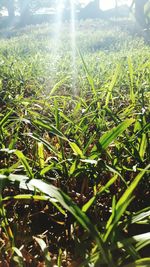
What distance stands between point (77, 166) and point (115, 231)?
0.30 m

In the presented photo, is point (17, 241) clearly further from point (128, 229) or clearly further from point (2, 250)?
point (128, 229)

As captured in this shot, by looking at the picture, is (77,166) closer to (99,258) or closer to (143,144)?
(143,144)

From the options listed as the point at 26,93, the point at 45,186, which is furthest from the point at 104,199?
the point at 26,93

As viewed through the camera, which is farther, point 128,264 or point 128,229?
point 128,229

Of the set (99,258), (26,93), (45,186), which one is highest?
(45,186)

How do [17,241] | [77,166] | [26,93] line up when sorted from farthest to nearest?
[26,93]
[77,166]
[17,241]

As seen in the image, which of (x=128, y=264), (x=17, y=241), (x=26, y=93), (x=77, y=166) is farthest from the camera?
(x=26, y=93)

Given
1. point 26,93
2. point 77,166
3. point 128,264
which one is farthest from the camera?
point 26,93

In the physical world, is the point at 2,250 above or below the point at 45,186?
below

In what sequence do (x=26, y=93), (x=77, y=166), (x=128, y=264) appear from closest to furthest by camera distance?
1. (x=128, y=264)
2. (x=77, y=166)
3. (x=26, y=93)

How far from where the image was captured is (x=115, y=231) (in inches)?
22.8

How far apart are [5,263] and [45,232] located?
15cm

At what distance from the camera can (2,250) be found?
641 mm

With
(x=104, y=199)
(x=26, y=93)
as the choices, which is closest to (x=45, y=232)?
(x=104, y=199)
